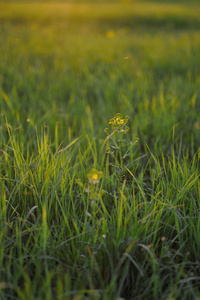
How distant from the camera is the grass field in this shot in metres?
1.09

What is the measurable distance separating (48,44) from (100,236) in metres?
5.38

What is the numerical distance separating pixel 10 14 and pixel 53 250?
12.3 m

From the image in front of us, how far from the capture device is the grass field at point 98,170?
1094 mm

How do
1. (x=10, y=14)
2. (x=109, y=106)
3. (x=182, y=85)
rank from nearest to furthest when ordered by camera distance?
(x=109, y=106), (x=182, y=85), (x=10, y=14)

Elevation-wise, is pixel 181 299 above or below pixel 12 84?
below

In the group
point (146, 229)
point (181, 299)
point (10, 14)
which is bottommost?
point (181, 299)

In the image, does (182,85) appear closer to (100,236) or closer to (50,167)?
(50,167)

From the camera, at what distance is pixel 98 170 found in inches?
69.7

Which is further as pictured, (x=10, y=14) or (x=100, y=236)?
(x=10, y=14)

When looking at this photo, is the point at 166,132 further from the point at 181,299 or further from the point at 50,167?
the point at 181,299

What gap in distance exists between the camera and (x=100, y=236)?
117cm

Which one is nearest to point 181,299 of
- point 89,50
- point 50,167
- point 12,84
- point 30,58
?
point 50,167

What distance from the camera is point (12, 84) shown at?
3.61 metres

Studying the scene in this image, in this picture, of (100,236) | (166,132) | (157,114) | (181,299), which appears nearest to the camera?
(181,299)
